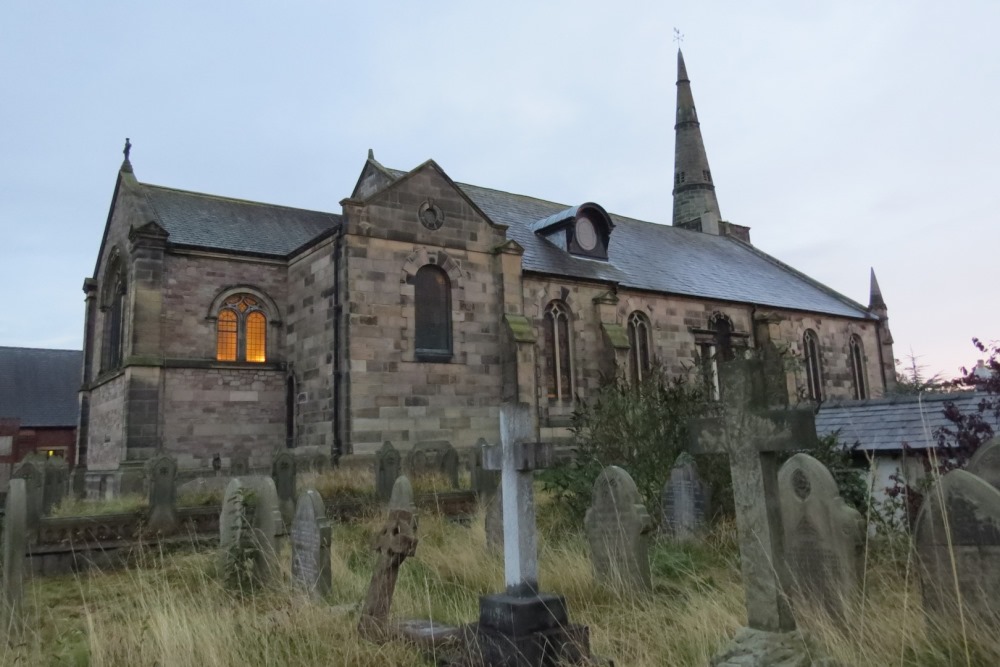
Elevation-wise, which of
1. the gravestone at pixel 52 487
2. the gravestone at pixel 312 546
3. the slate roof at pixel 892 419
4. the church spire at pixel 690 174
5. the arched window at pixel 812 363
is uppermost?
the church spire at pixel 690 174

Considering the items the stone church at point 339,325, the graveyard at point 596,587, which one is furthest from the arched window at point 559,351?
the graveyard at point 596,587

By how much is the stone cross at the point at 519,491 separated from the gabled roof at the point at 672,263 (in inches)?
626

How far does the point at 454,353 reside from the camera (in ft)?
60.5

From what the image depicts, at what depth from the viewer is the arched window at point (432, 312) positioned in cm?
1828

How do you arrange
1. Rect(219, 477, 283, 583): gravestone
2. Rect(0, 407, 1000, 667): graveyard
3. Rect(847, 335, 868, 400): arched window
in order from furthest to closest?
1. Rect(847, 335, 868, 400): arched window
2. Rect(219, 477, 283, 583): gravestone
3. Rect(0, 407, 1000, 667): graveyard

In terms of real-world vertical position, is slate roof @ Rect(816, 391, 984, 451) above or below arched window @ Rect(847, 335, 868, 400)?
below

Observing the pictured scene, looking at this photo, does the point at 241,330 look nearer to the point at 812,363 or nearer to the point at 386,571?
the point at 386,571

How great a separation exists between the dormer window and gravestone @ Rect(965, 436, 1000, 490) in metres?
18.2

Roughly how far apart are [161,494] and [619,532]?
797 centimetres

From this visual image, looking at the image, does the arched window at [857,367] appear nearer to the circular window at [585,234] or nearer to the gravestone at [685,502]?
the circular window at [585,234]

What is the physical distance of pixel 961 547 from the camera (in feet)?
16.0

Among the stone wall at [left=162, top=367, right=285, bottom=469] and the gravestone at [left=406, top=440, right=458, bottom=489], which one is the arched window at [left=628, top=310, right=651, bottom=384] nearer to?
the gravestone at [left=406, top=440, right=458, bottom=489]

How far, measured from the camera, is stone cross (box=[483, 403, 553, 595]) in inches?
212

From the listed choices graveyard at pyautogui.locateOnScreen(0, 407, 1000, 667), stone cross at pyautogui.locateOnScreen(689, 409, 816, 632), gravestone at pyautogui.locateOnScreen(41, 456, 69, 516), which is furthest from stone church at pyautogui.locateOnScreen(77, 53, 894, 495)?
stone cross at pyautogui.locateOnScreen(689, 409, 816, 632)
